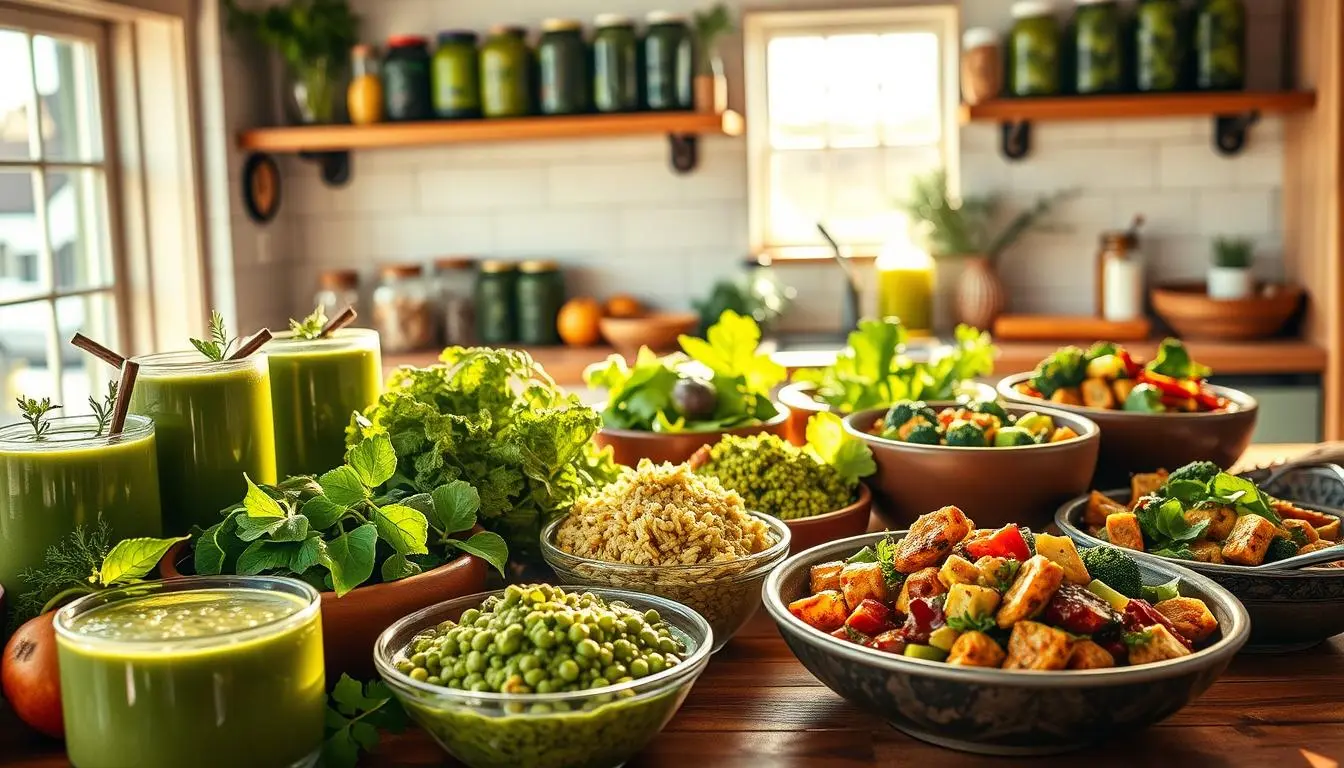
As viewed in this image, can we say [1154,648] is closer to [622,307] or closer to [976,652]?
[976,652]

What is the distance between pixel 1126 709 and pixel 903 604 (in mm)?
209

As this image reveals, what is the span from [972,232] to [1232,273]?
2.58ft

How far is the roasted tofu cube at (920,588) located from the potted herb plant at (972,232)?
303cm

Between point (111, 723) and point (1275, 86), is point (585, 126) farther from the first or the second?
point (111, 723)

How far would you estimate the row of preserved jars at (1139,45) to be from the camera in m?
3.81

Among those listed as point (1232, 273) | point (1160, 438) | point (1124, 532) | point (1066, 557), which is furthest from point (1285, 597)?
point (1232, 273)

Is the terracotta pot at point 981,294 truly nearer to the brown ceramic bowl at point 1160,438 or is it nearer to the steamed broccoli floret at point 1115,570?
the brown ceramic bowl at point 1160,438

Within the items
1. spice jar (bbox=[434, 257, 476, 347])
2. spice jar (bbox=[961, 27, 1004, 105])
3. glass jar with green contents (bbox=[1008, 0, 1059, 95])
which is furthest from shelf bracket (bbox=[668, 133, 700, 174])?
glass jar with green contents (bbox=[1008, 0, 1059, 95])

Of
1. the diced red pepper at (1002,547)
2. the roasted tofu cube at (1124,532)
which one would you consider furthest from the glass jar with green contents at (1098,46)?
the diced red pepper at (1002,547)

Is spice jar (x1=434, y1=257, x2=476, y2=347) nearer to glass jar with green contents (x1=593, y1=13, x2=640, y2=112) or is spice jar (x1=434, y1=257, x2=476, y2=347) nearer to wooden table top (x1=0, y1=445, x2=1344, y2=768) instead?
glass jar with green contents (x1=593, y1=13, x2=640, y2=112)

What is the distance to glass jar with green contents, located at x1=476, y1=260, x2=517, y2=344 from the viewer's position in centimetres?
421

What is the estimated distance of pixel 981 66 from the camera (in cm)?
389

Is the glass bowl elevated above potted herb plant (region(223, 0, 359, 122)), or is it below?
below

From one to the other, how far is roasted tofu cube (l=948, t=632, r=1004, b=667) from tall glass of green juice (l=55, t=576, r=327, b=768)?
1.74 ft
